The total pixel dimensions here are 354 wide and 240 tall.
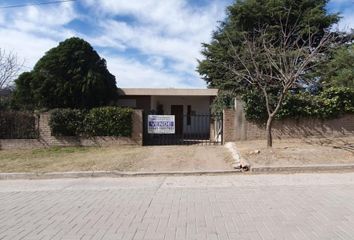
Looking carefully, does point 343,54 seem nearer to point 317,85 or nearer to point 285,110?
point 317,85

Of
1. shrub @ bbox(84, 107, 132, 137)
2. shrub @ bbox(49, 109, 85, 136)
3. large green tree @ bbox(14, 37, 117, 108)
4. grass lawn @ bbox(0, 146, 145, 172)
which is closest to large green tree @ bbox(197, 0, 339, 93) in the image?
large green tree @ bbox(14, 37, 117, 108)

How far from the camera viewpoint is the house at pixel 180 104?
2491 cm

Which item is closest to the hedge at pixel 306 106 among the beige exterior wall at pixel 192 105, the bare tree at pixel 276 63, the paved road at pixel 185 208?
the bare tree at pixel 276 63

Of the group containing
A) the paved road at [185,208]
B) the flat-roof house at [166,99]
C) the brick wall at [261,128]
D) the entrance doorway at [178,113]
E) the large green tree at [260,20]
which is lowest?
the paved road at [185,208]

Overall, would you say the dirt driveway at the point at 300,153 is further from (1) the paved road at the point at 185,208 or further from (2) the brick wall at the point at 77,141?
(2) the brick wall at the point at 77,141

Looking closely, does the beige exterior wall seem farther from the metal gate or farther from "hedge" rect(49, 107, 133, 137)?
"hedge" rect(49, 107, 133, 137)

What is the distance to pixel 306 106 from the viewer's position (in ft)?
56.2

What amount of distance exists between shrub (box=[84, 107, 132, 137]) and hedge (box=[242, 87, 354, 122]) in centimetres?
503

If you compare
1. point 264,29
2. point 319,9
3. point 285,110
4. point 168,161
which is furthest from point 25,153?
point 319,9

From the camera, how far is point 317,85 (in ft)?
72.1

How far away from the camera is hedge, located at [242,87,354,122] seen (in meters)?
17.1

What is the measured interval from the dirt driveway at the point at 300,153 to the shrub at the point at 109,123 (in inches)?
191

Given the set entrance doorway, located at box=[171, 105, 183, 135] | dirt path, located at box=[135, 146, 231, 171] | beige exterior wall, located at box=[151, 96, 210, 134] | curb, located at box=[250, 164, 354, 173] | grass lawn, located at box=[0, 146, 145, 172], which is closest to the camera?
curb, located at box=[250, 164, 354, 173]

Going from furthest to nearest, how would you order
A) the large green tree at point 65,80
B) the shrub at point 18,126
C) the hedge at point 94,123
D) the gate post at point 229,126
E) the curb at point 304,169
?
1. the large green tree at point 65,80
2. the shrub at point 18,126
3. the hedge at point 94,123
4. the gate post at point 229,126
5. the curb at point 304,169
